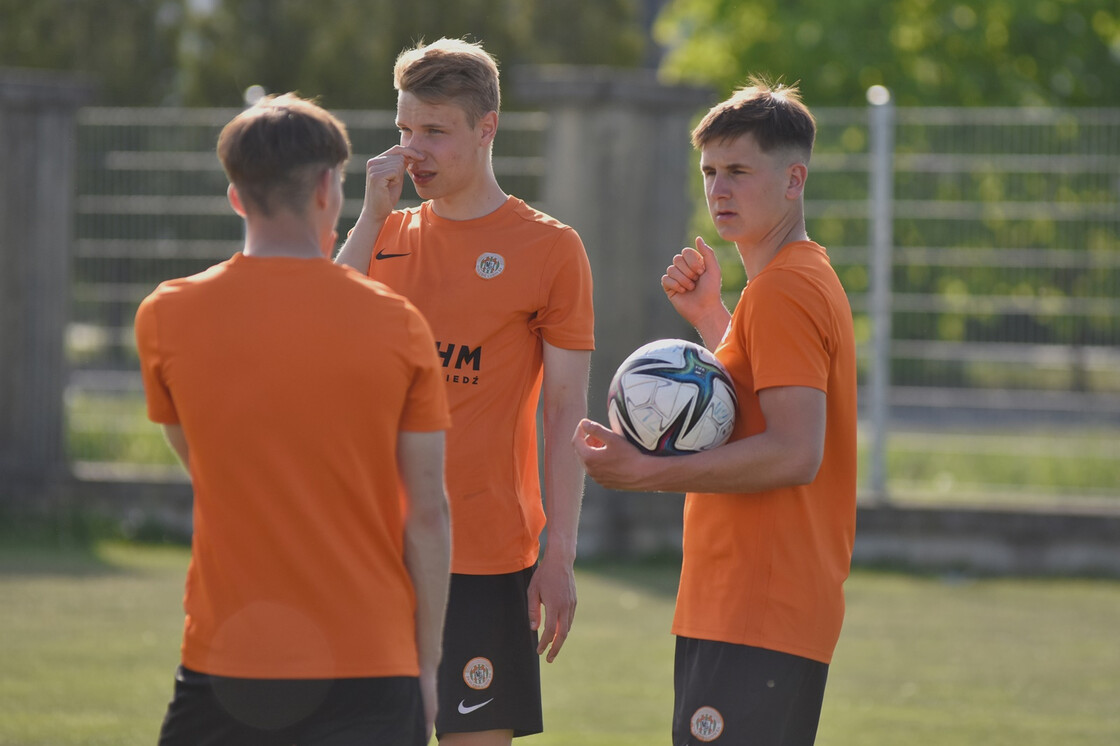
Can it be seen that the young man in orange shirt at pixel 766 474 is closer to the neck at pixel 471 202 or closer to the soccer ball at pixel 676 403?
the soccer ball at pixel 676 403

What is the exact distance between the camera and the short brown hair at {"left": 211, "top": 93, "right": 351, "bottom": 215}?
2828 mm

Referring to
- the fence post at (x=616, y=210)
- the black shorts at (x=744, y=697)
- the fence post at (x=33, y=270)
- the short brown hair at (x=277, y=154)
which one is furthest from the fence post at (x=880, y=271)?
the short brown hair at (x=277, y=154)

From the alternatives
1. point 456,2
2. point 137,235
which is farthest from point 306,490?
point 456,2

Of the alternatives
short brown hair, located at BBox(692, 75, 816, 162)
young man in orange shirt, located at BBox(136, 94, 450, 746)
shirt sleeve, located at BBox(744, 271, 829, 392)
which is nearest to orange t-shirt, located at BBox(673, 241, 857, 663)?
shirt sleeve, located at BBox(744, 271, 829, 392)

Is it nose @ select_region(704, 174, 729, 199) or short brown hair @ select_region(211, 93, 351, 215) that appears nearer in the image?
short brown hair @ select_region(211, 93, 351, 215)

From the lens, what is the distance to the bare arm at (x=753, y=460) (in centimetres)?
333

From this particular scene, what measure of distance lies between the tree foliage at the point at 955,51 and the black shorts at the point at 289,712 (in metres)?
19.9

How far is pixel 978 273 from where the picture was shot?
10555 mm

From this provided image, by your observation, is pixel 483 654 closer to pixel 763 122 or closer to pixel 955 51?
pixel 763 122

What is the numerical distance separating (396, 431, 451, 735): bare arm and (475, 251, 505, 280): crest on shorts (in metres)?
1.13

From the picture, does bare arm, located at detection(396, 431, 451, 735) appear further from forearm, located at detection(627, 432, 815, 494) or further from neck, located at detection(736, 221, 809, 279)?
neck, located at detection(736, 221, 809, 279)

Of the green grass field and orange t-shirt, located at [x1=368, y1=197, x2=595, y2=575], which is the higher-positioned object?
orange t-shirt, located at [x1=368, y1=197, x2=595, y2=575]

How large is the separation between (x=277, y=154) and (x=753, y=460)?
122 cm

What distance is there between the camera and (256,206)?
9.41 feet
